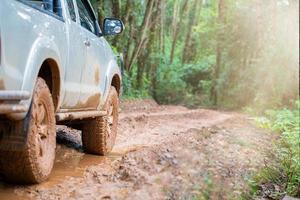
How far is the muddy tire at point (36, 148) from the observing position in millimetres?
3777

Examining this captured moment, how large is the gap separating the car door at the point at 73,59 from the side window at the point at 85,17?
424mm

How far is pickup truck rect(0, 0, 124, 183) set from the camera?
338cm

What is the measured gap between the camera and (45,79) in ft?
14.3

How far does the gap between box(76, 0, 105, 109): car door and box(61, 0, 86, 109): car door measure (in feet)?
0.45

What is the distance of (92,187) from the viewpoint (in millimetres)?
4258

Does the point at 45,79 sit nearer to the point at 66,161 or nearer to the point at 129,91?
the point at 66,161

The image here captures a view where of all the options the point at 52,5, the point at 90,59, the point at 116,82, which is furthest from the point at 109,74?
the point at 52,5

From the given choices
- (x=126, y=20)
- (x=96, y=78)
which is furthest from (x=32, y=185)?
(x=126, y=20)

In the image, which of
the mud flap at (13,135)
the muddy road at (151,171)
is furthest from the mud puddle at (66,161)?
the mud flap at (13,135)

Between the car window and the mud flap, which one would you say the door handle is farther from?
the mud flap

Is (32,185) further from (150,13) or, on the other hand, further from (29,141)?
(150,13)

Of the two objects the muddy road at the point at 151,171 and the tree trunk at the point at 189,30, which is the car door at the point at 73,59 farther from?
the tree trunk at the point at 189,30

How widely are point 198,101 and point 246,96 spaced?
4016mm

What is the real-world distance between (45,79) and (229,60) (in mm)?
21999
